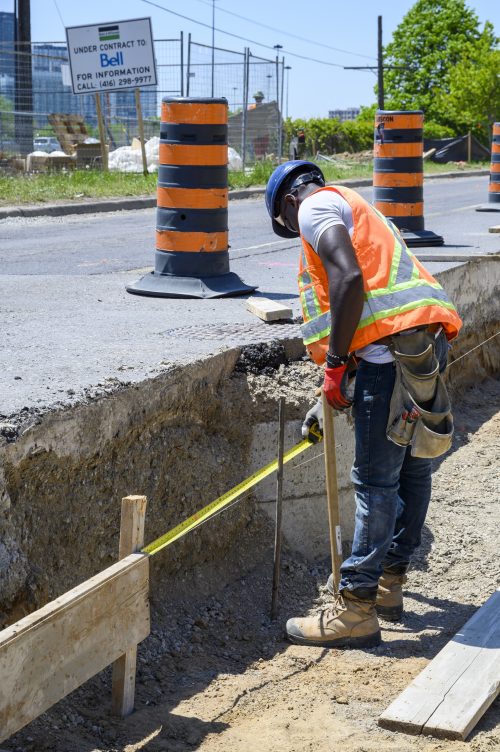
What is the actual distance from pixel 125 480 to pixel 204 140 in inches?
120

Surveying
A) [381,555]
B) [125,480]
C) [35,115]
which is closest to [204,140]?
[125,480]

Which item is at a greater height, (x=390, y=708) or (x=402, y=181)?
(x=402, y=181)

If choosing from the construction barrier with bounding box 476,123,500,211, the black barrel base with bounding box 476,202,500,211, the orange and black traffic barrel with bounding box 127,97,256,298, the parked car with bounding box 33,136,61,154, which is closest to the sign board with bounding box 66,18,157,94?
the parked car with bounding box 33,136,61,154

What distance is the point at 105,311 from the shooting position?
6367 mm

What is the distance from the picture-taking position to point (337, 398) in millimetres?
4012

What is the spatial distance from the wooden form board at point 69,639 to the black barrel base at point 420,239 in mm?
6752

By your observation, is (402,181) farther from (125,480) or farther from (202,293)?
(125,480)

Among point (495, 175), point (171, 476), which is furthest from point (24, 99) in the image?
point (171, 476)

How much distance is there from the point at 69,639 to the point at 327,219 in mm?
1769

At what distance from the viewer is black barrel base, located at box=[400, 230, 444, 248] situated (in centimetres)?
975

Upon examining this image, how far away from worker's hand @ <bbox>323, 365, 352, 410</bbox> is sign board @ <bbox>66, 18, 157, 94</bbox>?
1629 cm

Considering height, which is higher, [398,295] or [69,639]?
[398,295]

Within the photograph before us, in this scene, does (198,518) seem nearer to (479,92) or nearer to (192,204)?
(192,204)

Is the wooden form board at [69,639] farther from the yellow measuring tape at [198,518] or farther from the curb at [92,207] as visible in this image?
the curb at [92,207]
